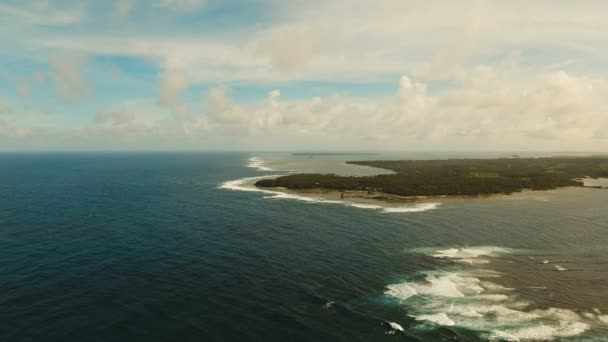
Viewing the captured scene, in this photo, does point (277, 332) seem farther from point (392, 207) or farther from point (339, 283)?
point (392, 207)

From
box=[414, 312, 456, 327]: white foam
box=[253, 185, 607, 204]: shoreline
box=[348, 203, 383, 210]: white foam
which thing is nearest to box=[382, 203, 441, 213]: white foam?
box=[348, 203, 383, 210]: white foam

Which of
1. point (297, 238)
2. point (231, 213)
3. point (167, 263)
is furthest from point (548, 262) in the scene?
point (231, 213)

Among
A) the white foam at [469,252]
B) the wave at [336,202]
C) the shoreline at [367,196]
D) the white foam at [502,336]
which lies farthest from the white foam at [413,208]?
the white foam at [502,336]

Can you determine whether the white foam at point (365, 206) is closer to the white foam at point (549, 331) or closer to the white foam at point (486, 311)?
the white foam at point (486, 311)

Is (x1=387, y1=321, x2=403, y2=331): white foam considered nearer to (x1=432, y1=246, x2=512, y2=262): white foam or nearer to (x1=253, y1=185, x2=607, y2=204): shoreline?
(x1=432, y1=246, x2=512, y2=262): white foam

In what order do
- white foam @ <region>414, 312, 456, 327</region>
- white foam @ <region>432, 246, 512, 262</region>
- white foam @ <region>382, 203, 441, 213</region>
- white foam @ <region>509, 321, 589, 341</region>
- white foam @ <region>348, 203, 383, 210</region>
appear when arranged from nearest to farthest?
1. white foam @ <region>509, 321, 589, 341</region>
2. white foam @ <region>414, 312, 456, 327</region>
3. white foam @ <region>432, 246, 512, 262</region>
4. white foam @ <region>382, 203, 441, 213</region>
5. white foam @ <region>348, 203, 383, 210</region>

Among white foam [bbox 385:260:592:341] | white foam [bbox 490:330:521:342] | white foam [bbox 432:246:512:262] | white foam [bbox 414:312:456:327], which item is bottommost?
white foam [bbox 490:330:521:342]

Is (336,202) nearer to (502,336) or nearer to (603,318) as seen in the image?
(603,318)
